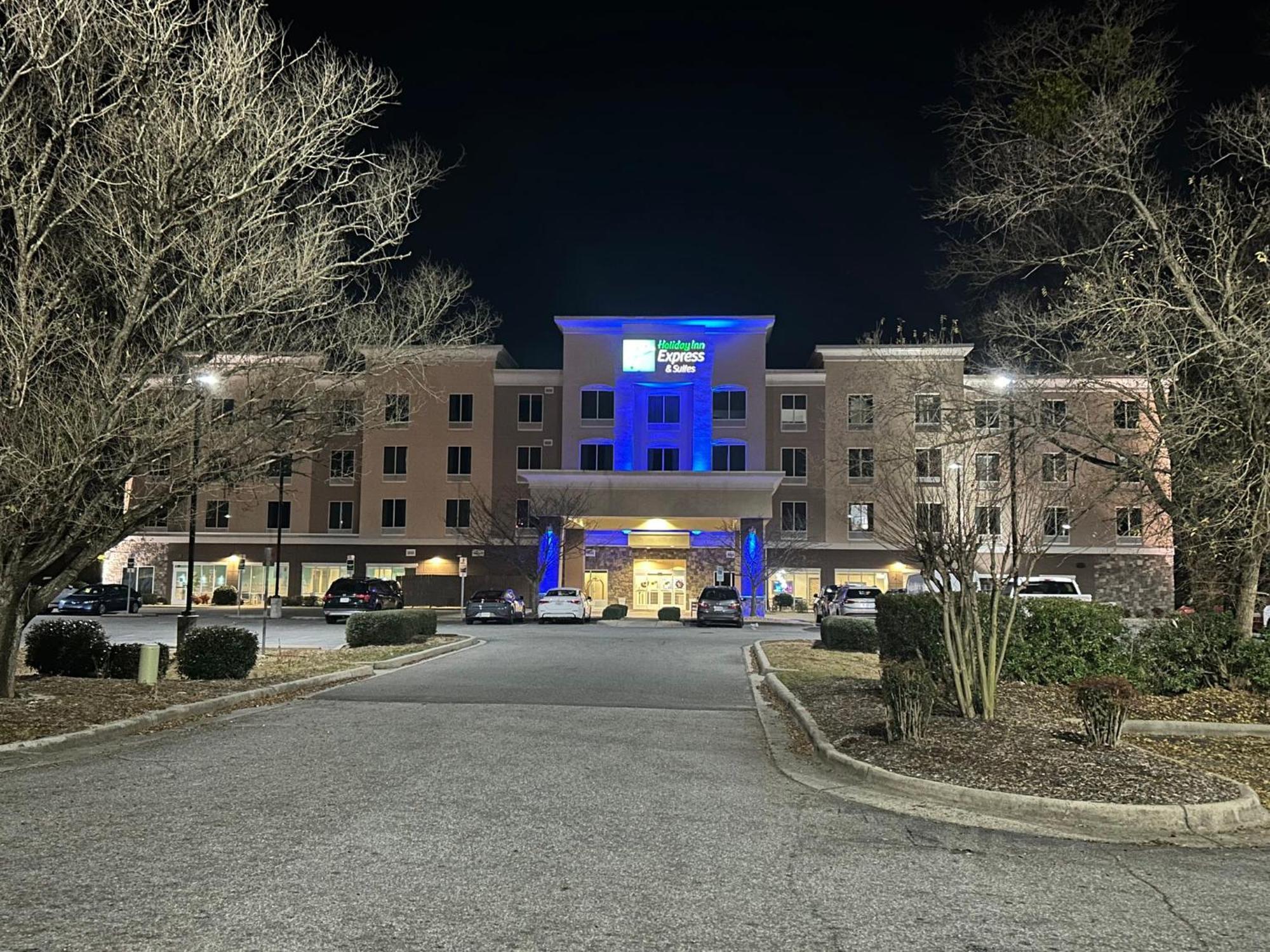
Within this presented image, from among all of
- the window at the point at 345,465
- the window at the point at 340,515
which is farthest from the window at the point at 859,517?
the window at the point at 340,515

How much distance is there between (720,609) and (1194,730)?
27.7 m

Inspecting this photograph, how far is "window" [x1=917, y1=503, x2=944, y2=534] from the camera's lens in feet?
40.9

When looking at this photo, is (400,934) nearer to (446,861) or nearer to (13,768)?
(446,861)

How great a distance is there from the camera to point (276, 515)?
2281 inches

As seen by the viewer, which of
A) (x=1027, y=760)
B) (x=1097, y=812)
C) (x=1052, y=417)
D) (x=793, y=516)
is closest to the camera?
(x=1097, y=812)

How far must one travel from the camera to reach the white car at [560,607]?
3988 centimetres

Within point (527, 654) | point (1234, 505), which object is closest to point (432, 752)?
point (1234, 505)

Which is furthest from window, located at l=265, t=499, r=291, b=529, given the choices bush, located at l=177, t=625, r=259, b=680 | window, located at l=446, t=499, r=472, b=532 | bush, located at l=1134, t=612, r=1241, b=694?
bush, located at l=1134, t=612, r=1241, b=694

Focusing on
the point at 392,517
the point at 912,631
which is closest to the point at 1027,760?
the point at 912,631

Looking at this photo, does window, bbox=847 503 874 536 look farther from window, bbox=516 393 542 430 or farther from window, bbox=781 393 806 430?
window, bbox=516 393 542 430

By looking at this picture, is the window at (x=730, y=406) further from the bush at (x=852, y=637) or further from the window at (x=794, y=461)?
the bush at (x=852, y=637)

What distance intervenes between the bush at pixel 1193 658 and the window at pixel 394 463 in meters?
46.9

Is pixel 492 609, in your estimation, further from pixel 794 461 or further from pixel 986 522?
pixel 986 522

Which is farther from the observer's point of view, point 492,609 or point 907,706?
point 492,609
